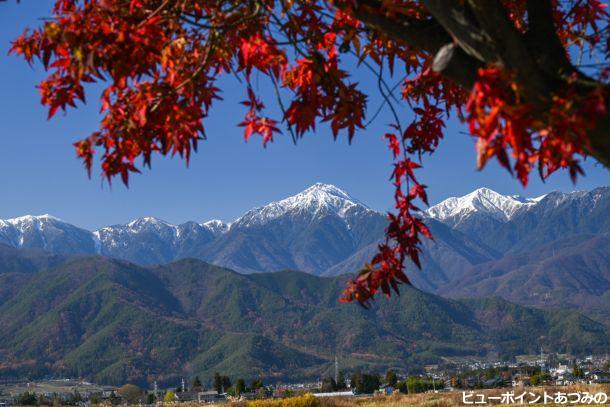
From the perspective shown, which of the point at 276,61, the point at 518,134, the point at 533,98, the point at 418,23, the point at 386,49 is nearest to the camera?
the point at 518,134

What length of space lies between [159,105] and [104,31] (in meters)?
0.43

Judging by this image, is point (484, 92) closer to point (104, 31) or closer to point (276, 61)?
point (276, 61)

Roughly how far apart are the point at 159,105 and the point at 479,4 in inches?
63.1

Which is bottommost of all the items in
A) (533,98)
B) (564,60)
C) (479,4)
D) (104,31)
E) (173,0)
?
(533,98)

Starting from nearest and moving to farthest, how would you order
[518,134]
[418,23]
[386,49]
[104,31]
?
[518,134] → [418,23] → [104,31] → [386,49]

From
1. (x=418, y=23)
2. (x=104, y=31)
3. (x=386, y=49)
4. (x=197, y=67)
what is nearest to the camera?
(x=418, y=23)

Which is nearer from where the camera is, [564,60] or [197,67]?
[564,60]

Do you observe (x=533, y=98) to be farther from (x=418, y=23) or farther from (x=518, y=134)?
(x=418, y=23)

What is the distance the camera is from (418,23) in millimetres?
3076

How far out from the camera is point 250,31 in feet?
11.9

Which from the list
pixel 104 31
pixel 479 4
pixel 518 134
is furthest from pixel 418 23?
pixel 104 31

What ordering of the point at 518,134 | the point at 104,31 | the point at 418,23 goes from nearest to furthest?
the point at 518,134 < the point at 418,23 < the point at 104,31

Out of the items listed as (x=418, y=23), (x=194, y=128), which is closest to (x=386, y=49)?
(x=418, y=23)

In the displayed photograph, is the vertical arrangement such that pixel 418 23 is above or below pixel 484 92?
above
